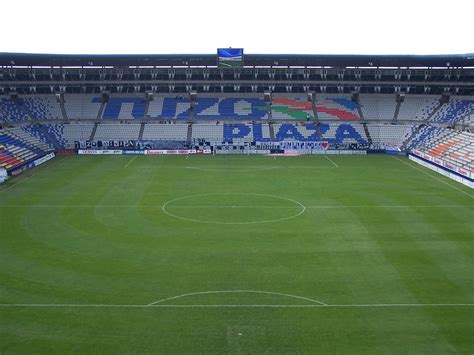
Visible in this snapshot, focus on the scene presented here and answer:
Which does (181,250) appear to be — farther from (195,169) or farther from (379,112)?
(379,112)

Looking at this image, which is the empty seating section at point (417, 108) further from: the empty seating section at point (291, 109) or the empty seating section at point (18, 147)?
the empty seating section at point (18, 147)

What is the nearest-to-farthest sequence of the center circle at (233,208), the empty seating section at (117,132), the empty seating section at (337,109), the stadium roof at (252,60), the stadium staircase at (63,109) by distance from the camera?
the center circle at (233,208)
the stadium roof at (252,60)
the empty seating section at (117,132)
the stadium staircase at (63,109)
the empty seating section at (337,109)

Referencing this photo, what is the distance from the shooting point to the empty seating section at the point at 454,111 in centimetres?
7198

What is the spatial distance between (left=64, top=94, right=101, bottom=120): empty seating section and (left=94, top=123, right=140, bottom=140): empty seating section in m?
3.88

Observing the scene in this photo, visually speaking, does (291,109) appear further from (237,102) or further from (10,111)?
(10,111)

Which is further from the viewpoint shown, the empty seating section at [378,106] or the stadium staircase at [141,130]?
the empty seating section at [378,106]

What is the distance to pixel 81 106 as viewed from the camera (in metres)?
80.9

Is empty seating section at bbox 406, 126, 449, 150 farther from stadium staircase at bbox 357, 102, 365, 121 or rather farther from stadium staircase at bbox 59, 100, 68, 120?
stadium staircase at bbox 59, 100, 68, 120

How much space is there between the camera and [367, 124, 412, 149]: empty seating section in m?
74.2

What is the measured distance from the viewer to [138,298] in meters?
22.4

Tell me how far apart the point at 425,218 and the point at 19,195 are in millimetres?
33722

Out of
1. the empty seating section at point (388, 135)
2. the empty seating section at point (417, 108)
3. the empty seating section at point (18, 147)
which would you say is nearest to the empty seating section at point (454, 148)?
the empty seating section at point (388, 135)

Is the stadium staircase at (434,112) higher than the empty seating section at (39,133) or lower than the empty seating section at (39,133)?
higher

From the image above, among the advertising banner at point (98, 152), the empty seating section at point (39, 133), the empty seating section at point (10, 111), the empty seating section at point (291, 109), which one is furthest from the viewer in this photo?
the empty seating section at point (291, 109)
